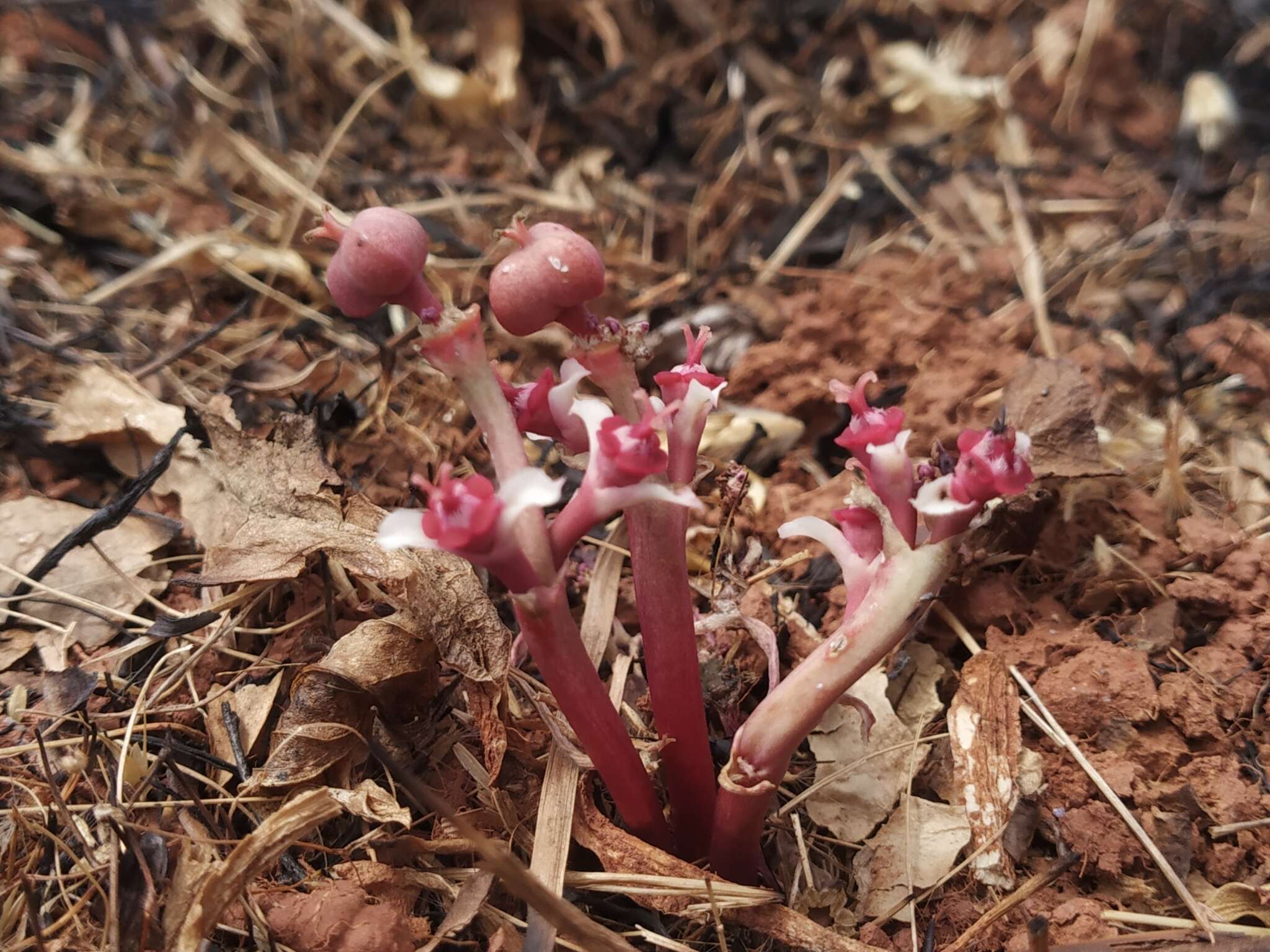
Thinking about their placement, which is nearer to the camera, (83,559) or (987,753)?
(987,753)

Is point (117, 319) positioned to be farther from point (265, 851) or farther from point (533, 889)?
point (533, 889)

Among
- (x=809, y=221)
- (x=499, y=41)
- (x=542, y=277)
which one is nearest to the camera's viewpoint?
(x=542, y=277)

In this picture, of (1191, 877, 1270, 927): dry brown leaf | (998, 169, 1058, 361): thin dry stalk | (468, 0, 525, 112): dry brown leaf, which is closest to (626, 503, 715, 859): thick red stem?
(1191, 877, 1270, 927): dry brown leaf

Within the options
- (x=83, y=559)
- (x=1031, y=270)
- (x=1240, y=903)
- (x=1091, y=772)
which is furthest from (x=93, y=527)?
(x=1031, y=270)

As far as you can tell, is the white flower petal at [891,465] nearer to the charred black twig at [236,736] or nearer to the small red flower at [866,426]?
the small red flower at [866,426]

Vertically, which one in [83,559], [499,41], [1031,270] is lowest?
[83,559]

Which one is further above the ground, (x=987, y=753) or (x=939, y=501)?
(x=939, y=501)

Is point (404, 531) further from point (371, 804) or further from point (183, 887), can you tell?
point (183, 887)
